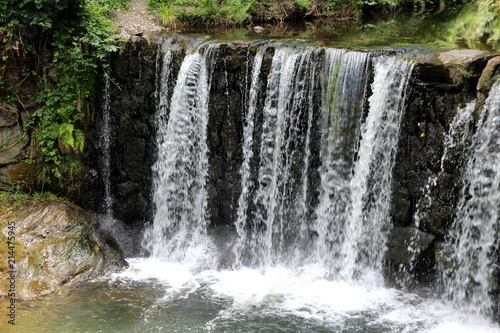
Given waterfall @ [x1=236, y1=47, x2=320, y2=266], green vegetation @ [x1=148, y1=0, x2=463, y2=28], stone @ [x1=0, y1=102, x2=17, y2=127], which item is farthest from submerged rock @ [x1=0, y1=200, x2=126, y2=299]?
green vegetation @ [x1=148, y1=0, x2=463, y2=28]

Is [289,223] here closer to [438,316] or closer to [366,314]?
[366,314]

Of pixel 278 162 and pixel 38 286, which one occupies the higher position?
pixel 278 162

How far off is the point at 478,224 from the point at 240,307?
3025mm

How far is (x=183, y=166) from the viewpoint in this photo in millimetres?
8203

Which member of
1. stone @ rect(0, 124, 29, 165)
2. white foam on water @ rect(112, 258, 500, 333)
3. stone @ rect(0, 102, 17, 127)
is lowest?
white foam on water @ rect(112, 258, 500, 333)

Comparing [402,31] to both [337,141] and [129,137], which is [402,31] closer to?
[337,141]

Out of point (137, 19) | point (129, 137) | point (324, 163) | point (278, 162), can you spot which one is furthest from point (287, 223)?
point (137, 19)

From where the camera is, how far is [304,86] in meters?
7.32

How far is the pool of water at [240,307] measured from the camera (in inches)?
235

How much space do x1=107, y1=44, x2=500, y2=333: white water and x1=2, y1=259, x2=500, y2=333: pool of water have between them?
0.02 meters

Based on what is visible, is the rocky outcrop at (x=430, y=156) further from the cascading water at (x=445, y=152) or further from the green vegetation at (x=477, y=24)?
the green vegetation at (x=477, y=24)

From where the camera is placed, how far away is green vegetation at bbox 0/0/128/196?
8.01 meters

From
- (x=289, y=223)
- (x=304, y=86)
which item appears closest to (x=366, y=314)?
(x=289, y=223)

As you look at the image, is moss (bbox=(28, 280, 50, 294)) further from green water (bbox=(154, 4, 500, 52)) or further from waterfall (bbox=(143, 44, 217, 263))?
green water (bbox=(154, 4, 500, 52))
